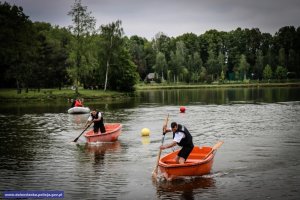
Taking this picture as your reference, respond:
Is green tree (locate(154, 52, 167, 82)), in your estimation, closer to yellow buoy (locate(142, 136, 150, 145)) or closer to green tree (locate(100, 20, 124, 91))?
green tree (locate(100, 20, 124, 91))

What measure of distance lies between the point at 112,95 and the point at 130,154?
58414 mm

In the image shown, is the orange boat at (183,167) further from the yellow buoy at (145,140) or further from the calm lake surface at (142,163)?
the yellow buoy at (145,140)

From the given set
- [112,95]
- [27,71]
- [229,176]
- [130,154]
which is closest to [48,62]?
[27,71]

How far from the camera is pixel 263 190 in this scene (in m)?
16.5

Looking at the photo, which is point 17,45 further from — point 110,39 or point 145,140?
point 145,140

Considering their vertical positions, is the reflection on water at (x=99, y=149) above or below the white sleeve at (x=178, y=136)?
below

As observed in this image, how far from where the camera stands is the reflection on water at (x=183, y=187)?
52.7ft

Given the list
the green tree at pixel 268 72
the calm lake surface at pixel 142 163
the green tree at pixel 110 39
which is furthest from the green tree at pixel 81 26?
the green tree at pixel 268 72

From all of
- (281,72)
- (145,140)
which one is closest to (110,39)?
(145,140)

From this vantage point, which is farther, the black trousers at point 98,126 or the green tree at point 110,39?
the green tree at point 110,39

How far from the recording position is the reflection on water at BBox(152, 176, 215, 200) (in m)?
16.1

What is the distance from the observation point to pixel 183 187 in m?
17.0

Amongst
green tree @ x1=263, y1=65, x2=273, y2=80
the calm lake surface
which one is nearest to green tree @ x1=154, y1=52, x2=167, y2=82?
green tree @ x1=263, y1=65, x2=273, y2=80

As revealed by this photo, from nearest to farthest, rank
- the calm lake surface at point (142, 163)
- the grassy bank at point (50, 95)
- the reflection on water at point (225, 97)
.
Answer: the calm lake surface at point (142, 163) < the reflection on water at point (225, 97) < the grassy bank at point (50, 95)
